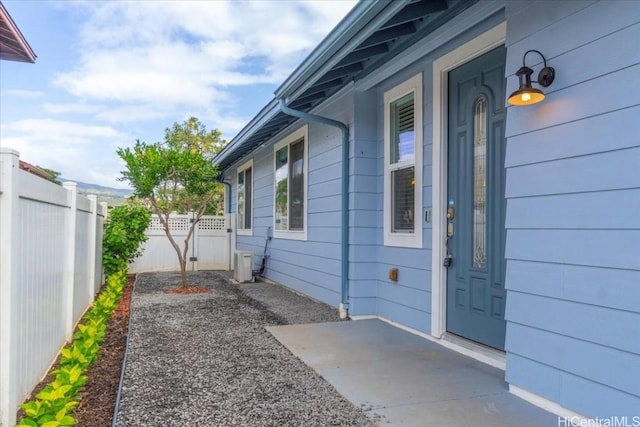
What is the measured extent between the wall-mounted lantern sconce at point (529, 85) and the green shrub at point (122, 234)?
20.4ft

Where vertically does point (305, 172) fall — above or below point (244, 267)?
above

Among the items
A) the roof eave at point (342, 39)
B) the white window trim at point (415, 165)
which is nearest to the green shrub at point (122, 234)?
the roof eave at point (342, 39)

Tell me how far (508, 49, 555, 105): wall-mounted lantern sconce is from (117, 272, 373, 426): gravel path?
76.5 inches

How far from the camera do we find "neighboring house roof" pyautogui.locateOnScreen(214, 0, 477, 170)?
2807mm

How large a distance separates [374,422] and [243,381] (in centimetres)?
101

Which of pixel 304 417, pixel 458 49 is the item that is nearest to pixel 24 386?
pixel 304 417

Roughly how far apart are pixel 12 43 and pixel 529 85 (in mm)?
7903

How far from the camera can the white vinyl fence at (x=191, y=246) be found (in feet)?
31.8

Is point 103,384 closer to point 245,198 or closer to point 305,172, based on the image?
point 305,172

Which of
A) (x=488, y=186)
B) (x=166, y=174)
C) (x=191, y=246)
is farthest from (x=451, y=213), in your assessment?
(x=191, y=246)

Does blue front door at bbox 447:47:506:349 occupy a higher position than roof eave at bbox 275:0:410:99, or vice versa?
roof eave at bbox 275:0:410:99

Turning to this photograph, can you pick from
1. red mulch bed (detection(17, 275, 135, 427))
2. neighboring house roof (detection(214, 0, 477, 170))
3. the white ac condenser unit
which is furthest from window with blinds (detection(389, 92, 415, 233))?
the white ac condenser unit

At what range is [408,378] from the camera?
279 cm

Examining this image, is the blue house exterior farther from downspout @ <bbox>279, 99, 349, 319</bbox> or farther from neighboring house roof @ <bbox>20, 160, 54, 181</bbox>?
neighboring house roof @ <bbox>20, 160, 54, 181</bbox>
